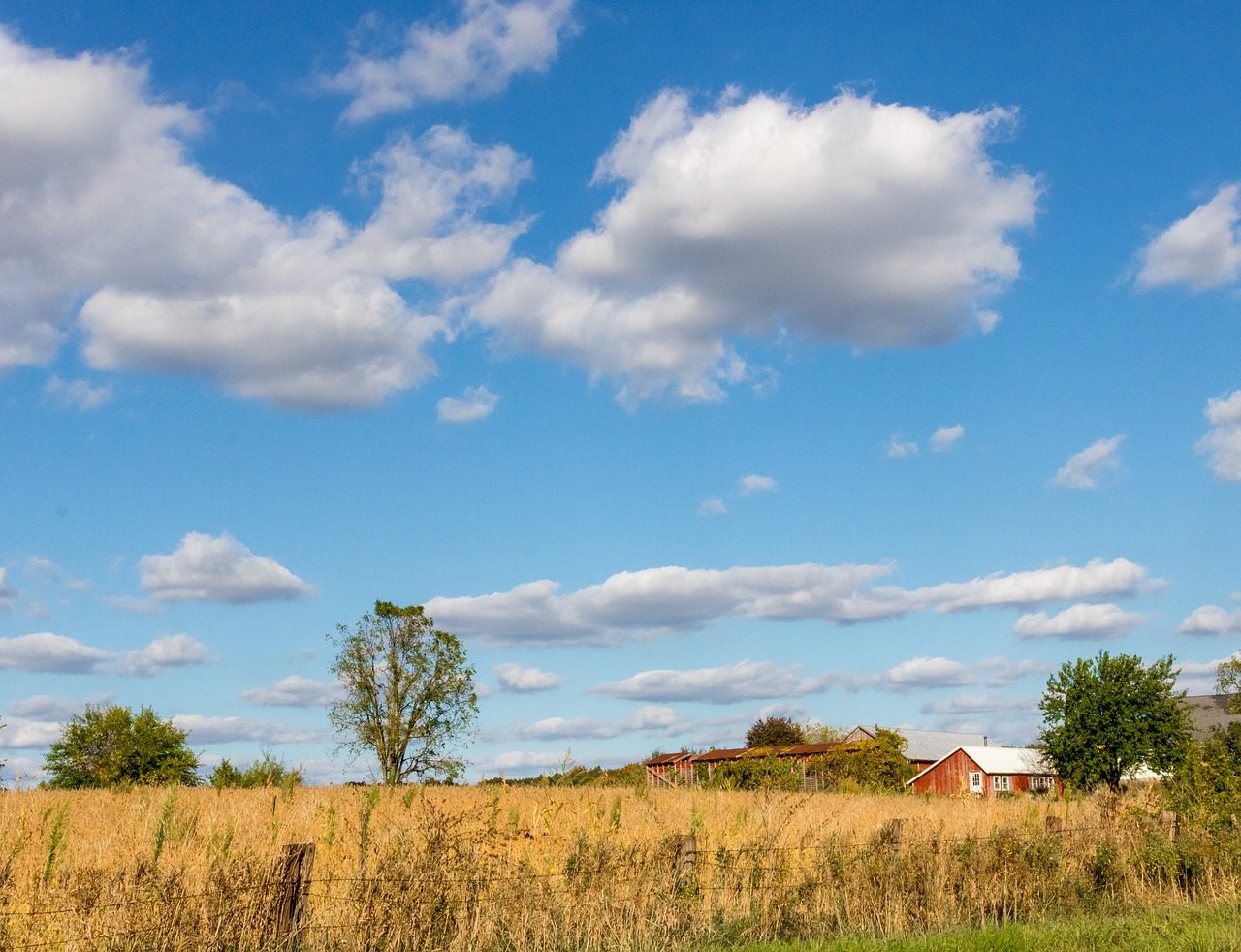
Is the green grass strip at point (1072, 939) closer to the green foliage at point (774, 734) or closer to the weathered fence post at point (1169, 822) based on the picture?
the weathered fence post at point (1169, 822)

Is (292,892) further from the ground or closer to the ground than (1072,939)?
further from the ground

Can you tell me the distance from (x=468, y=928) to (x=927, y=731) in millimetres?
92723

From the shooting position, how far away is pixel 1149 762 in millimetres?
45656

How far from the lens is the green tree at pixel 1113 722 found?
46094 mm

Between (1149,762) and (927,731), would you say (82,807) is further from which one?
(927,731)

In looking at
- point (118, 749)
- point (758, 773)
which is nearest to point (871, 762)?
point (758, 773)

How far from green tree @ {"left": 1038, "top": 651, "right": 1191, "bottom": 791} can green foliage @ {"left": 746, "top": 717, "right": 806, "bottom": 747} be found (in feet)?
145

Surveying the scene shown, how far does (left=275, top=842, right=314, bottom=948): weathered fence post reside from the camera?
9.28 m

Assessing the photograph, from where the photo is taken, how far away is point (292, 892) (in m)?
9.41

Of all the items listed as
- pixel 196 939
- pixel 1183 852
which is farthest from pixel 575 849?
pixel 1183 852

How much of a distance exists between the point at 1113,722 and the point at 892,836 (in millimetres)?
38772

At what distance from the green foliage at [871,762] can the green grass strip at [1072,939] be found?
44.4 meters

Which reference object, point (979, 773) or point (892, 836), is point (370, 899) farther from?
point (979, 773)

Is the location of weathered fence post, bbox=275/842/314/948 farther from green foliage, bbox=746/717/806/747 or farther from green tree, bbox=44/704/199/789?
green foliage, bbox=746/717/806/747
